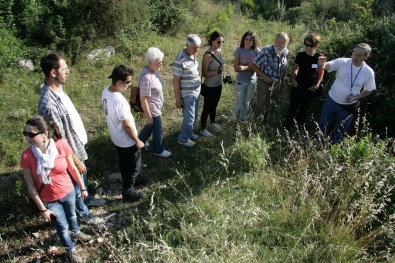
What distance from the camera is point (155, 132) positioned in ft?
16.6

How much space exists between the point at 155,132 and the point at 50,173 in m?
2.08

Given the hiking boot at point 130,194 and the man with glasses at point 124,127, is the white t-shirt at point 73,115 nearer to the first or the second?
the man with glasses at point 124,127

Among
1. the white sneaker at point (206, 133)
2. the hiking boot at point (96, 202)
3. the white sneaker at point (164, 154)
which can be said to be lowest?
the hiking boot at point (96, 202)

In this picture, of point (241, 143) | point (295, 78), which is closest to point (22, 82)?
point (241, 143)

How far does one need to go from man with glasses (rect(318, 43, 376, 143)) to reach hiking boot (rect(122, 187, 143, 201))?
285 centimetres

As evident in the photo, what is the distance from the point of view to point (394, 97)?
5.60 m

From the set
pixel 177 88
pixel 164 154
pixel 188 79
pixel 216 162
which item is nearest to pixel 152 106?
pixel 177 88

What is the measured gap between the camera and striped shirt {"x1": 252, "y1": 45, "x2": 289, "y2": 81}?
5.14 meters

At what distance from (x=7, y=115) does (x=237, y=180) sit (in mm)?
4306

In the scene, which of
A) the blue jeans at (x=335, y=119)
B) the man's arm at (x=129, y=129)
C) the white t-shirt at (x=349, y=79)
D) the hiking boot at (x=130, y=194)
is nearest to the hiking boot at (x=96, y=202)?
the hiking boot at (x=130, y=194)

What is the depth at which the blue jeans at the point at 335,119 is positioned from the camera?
5.03 m

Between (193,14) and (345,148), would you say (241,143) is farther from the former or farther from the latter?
(193,14)

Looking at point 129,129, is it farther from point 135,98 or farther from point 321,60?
point 321,60

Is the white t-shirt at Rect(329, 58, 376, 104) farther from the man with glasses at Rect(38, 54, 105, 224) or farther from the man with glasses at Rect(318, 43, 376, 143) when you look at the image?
the man with glasses at Rect(38, 54, 105, 224)
